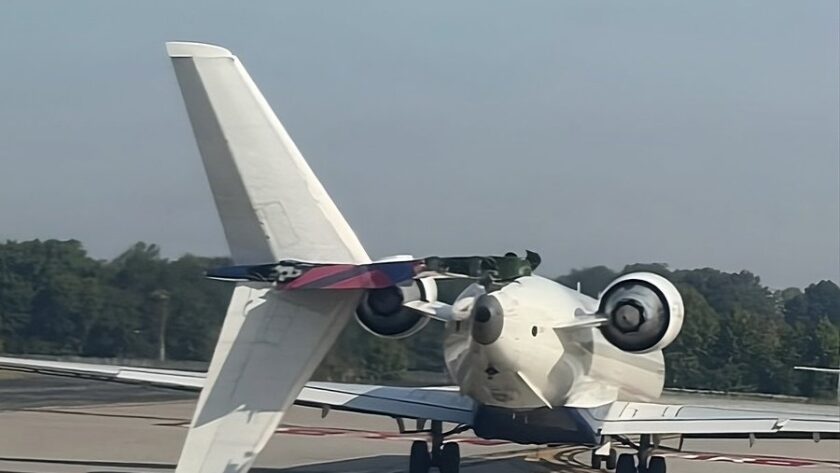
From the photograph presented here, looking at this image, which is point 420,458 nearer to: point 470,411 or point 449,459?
point 449,459

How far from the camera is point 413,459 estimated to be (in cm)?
2562

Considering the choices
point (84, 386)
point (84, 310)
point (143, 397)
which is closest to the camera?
point (84, 310)

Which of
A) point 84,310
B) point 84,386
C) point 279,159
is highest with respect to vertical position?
point 279,159

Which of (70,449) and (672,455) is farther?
(672,455)

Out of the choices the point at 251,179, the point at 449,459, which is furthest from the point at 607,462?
the point at 251,179

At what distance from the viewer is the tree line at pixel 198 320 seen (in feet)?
140

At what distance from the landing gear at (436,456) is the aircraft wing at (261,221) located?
11.5 m

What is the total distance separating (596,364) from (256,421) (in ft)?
35.9

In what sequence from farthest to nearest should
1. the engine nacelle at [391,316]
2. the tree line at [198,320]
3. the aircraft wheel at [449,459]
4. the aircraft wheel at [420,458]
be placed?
1. the tree line at [198,320]
2. the aircraft wheel at [420,458]
3. the aircraft wheel at [449,459]
4. the engine nacelle at [391,316]

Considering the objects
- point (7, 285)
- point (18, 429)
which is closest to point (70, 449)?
point (18, 429)

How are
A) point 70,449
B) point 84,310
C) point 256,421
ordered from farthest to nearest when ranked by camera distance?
point 84,310 → point 70,449 → point 256,421

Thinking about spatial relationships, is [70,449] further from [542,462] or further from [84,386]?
[84,386]

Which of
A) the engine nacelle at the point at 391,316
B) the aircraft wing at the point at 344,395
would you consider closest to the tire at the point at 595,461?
the aircraft wing at the point at 344,395

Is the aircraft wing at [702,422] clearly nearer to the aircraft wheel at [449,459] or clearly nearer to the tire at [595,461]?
the tire at [595,461]
